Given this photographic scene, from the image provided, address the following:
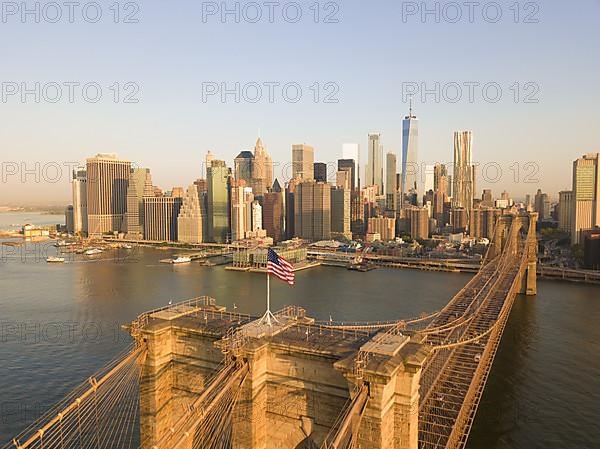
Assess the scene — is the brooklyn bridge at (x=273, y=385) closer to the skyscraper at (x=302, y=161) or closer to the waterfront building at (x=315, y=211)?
the waterfront building at (x=315, y=211)

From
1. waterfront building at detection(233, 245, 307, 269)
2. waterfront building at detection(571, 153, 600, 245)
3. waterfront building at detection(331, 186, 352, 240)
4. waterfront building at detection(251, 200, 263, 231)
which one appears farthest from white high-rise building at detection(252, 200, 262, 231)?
waterfront building at detection(571, 153, 600, 245)

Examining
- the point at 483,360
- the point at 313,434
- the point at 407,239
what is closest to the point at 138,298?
the point at 483,360

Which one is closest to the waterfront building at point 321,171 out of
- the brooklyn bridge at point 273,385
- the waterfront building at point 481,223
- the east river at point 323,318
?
the waterfront building at point 481,223

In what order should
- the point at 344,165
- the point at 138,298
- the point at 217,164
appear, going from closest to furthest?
the point at 138,298 < the point at 217,164 < the point at 344,165

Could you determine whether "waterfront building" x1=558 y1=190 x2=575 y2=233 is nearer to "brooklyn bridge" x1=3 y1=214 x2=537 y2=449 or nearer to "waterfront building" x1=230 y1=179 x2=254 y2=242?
"waterfront building" x1=230 y1=179 x2=254 y2=242

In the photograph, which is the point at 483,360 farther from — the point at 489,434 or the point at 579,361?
the point at 579,361

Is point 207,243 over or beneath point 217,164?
beneath
